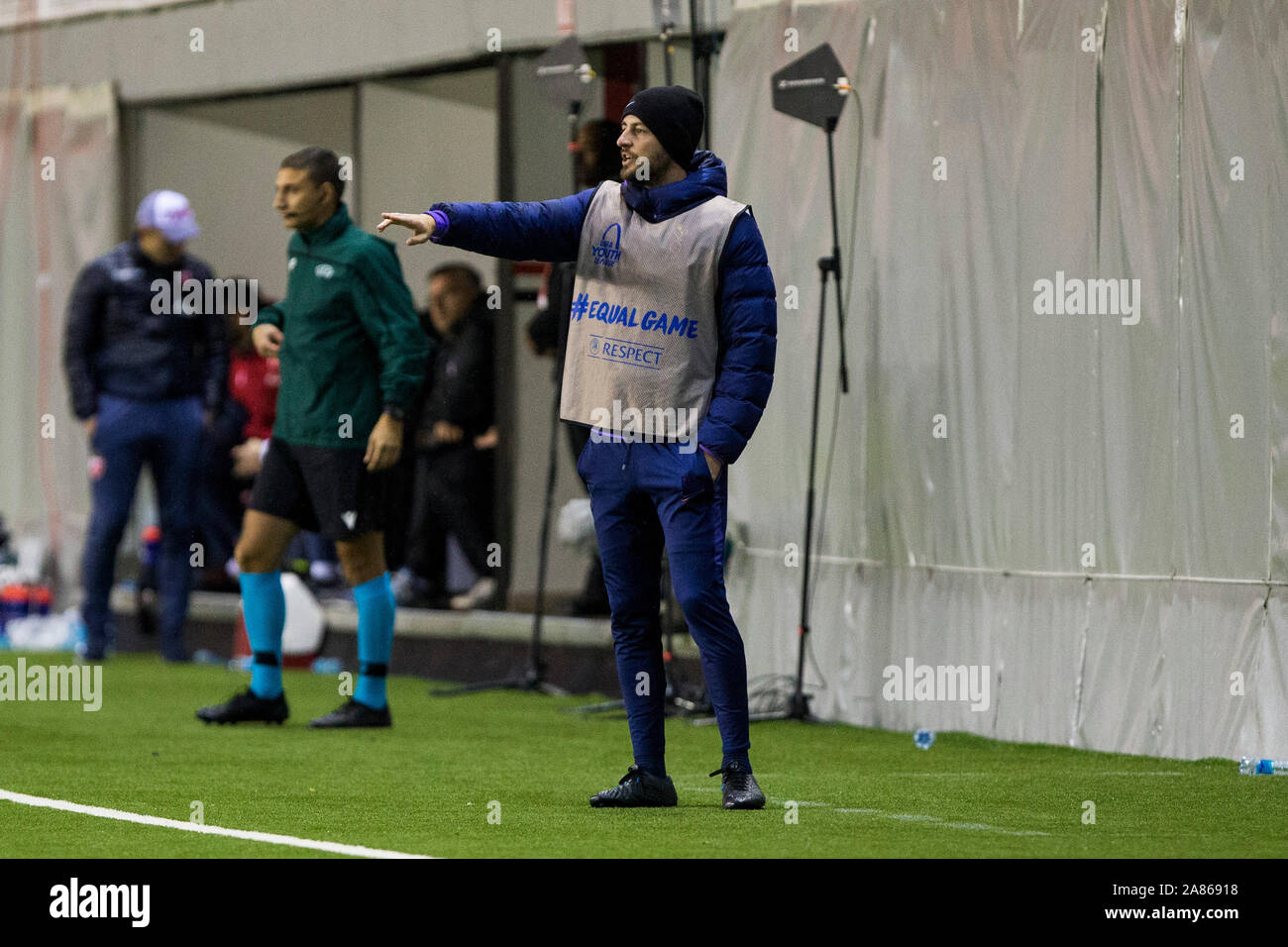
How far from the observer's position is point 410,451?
12469mm

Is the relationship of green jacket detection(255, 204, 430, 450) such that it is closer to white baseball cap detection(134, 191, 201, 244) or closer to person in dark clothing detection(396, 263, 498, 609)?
person in dark clothing detection(396, 263, 498, 609)

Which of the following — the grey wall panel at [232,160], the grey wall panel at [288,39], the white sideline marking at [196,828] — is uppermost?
the grey wall panel at [288,39]

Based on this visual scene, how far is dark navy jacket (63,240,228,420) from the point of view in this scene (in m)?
12.4

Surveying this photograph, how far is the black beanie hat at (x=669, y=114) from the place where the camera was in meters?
6.38

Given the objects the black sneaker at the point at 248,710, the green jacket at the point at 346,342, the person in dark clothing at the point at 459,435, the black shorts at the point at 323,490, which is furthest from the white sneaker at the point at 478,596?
the green jacket at the point at 346,342

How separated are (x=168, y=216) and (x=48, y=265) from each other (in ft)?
9.46

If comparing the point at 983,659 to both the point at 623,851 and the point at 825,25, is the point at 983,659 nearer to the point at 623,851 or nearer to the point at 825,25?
the point at 825,25

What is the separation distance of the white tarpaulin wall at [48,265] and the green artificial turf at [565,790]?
4.89 meters

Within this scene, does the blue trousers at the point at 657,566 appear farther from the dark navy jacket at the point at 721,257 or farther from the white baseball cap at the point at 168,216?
the white baseball cap at the point at 168,216

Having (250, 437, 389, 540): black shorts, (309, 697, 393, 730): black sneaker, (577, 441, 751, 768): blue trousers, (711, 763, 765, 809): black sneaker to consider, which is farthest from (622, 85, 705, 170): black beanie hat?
(309, 697, 393, 730): black sneaker

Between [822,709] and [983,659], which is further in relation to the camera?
[822,709]

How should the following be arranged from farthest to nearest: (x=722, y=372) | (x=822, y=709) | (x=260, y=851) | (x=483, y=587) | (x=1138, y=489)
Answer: (x=483, y=587) < (x=822, y=709) < (x=1138, y=489) < (x=722, y=372) < (x=260, y=851)
